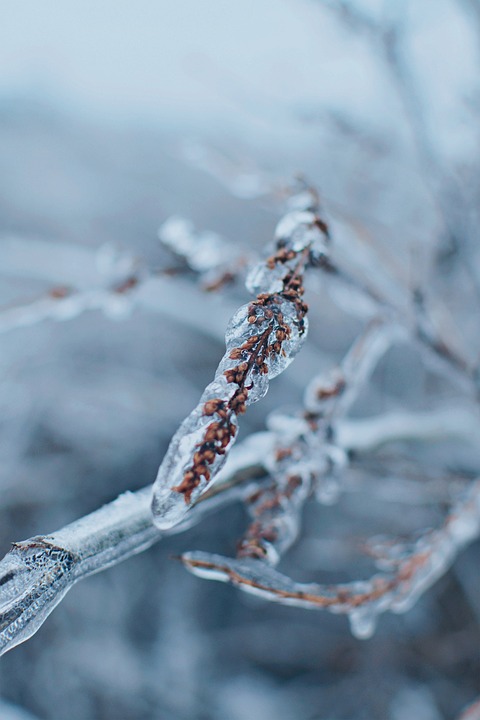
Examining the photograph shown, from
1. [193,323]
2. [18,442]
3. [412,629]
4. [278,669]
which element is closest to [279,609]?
[278,669]

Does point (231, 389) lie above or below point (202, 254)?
below

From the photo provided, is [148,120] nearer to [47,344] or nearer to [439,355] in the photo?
[47,344]

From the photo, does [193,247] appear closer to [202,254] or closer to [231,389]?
[202,254]

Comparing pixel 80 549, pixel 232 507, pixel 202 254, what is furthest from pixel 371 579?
pixel 232 507

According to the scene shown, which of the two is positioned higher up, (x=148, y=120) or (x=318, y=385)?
(x=148, y=120)

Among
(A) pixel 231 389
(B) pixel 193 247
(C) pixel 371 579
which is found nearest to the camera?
(A) pixel 231 389

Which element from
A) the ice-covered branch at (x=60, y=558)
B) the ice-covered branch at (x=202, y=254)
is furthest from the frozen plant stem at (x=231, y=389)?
the ice-covered branch at (x=202, y=254)

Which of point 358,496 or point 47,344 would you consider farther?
point 358,496

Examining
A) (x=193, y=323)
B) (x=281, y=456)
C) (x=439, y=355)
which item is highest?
(x=193, y=323)
